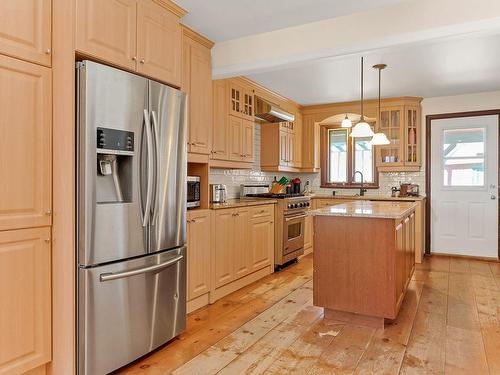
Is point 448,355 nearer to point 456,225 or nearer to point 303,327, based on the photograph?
point 303,327

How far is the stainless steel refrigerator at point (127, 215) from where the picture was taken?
200 centimetres

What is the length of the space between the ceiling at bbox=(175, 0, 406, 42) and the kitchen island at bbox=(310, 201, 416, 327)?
1584 millimetres

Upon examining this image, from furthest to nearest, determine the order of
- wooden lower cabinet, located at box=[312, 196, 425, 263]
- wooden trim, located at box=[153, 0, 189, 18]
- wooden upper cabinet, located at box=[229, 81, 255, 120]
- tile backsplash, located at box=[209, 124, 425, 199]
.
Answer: wooden lower cabinet, located at box=[312, 196, 425, 263] → tile backsplash, located at box=[209, 124, 425, 199] → wooden upper cabinet, located at box=[229, 81, 255, 120] → wooden trim, located at box=[153, 0, 189, 18]

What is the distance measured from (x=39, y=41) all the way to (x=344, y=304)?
111 inches

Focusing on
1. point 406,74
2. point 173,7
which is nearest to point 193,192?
point 173,7

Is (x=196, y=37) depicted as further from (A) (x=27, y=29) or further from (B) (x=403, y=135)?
(B) (x=403, y=135)

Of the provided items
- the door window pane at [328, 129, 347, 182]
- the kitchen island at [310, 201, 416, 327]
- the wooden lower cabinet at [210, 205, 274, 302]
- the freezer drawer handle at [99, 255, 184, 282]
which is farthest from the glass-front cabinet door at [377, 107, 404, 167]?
the freezer drawer handle at [99, 255, 184, 282]

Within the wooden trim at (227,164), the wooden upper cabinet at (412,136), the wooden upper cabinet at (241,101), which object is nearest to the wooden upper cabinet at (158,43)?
the wooden trim at (227,164)

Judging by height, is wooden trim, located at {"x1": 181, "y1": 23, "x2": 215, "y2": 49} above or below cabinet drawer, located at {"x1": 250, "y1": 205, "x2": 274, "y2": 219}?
above

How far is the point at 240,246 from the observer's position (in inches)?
154

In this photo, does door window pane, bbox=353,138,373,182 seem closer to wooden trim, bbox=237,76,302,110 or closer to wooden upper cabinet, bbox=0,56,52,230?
wooden trim, bbox=237,76,302,110

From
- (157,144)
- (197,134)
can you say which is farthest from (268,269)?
(157,144)

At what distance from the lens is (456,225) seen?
18.3 ft

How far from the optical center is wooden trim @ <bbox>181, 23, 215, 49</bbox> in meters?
3.10
